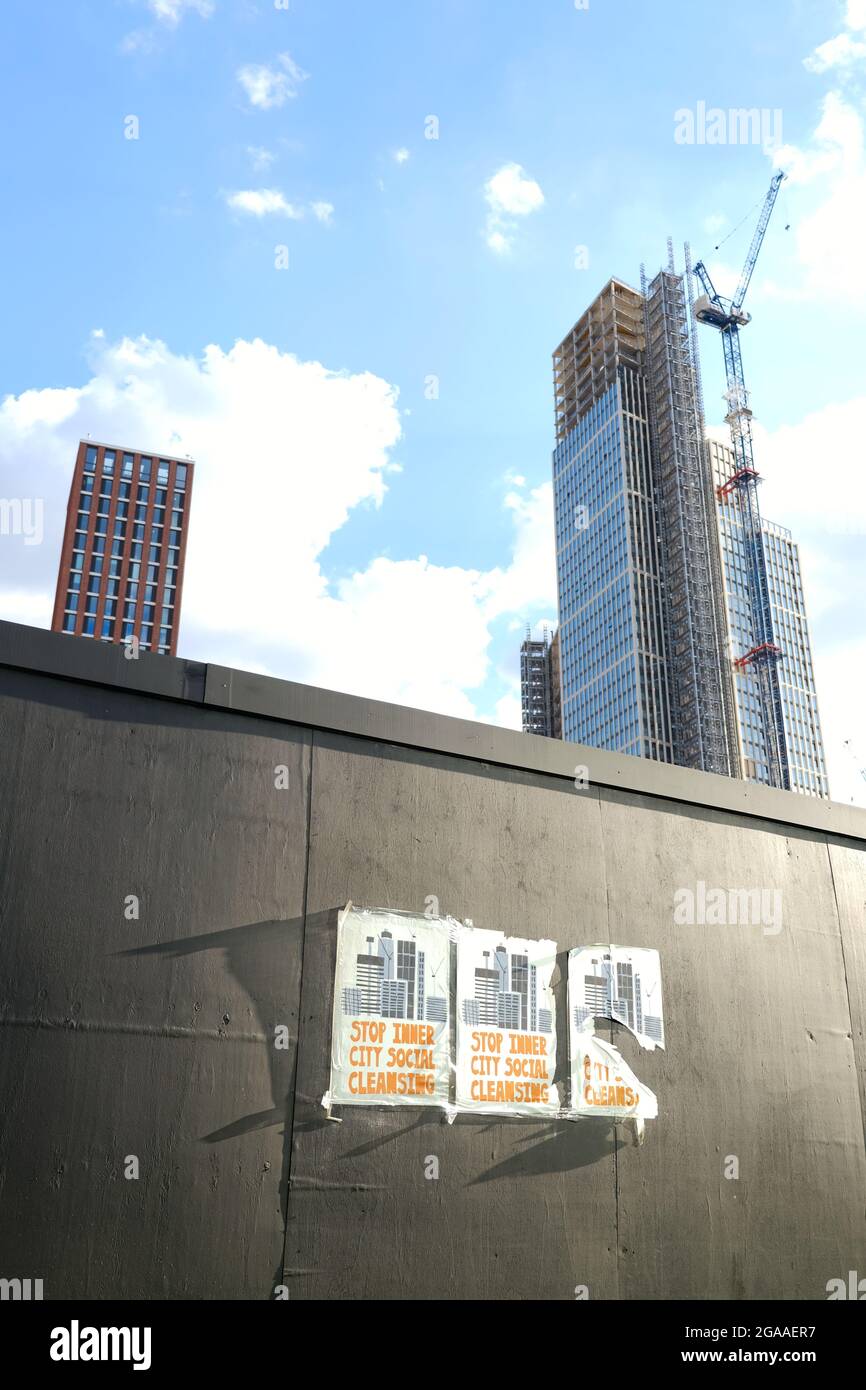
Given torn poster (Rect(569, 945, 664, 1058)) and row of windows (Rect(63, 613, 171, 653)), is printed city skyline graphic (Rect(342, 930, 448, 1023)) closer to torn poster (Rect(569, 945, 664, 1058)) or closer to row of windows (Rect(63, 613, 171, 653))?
torn poster (Rect(569, 945, 664, 1058))

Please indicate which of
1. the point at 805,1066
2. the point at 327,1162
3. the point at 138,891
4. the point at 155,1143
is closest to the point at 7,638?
the point at 138,891

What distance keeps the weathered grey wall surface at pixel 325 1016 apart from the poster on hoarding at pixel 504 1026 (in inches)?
6.7

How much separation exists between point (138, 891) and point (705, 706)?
156 metres

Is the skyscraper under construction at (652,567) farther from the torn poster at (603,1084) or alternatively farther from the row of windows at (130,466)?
the torn poster at (603,1084)

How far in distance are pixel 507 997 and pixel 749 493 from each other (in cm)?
18244

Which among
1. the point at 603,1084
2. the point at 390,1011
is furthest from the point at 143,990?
the point at 603,1084

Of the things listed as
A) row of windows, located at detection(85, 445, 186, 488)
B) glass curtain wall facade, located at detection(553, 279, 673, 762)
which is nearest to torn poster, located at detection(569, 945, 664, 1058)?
row of windows, located at detection(85, 445, 186, 488)

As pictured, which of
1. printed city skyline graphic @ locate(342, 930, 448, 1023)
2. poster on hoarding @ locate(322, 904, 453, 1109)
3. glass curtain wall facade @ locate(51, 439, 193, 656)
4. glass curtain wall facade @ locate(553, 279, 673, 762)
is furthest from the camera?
glass curtain wall facade @ locate(553, 279, 673, 762)

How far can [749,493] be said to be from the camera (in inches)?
6993

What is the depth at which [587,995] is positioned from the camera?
7793mm

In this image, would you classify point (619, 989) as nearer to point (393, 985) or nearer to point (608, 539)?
point (393, 985)

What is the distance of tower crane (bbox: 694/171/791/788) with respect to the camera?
170 meters

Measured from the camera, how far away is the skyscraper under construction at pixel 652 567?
519 ft
